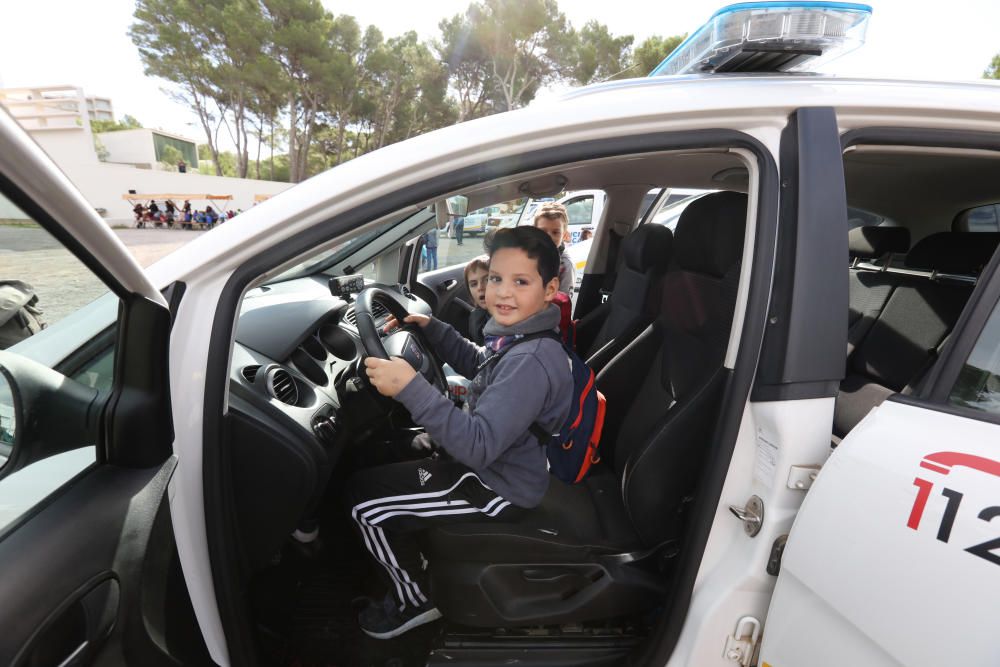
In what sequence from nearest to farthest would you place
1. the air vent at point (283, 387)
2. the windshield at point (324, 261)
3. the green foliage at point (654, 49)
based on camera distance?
the air vent at point (283, 387) → the windshield at point (324, 261) → the green foliage at point (654, 49)

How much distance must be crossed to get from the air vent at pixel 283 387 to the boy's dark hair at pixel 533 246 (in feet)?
2.47

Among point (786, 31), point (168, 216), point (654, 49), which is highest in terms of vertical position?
point (654, 49)

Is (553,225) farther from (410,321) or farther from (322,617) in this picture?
(322,617)

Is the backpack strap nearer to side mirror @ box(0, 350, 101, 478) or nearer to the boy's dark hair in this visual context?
the boy's dark hair

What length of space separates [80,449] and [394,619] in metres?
1.05

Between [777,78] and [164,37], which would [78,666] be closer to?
[777,78]

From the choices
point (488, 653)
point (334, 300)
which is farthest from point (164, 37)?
point (488, 653)

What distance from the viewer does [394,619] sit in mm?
1583

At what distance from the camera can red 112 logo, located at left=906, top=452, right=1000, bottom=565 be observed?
0.73m

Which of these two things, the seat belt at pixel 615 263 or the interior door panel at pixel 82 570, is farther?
the seat belt at pixel 615 263

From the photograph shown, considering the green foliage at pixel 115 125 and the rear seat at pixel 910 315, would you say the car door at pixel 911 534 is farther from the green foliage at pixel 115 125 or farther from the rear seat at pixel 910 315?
the green foliage at pixel 115 125

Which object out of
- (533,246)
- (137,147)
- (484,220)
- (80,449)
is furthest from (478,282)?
(137,147)

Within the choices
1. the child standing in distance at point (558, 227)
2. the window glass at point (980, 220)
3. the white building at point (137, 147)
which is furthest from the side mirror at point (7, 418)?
the white building at point (137, 147)

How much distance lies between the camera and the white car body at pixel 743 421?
86cm
